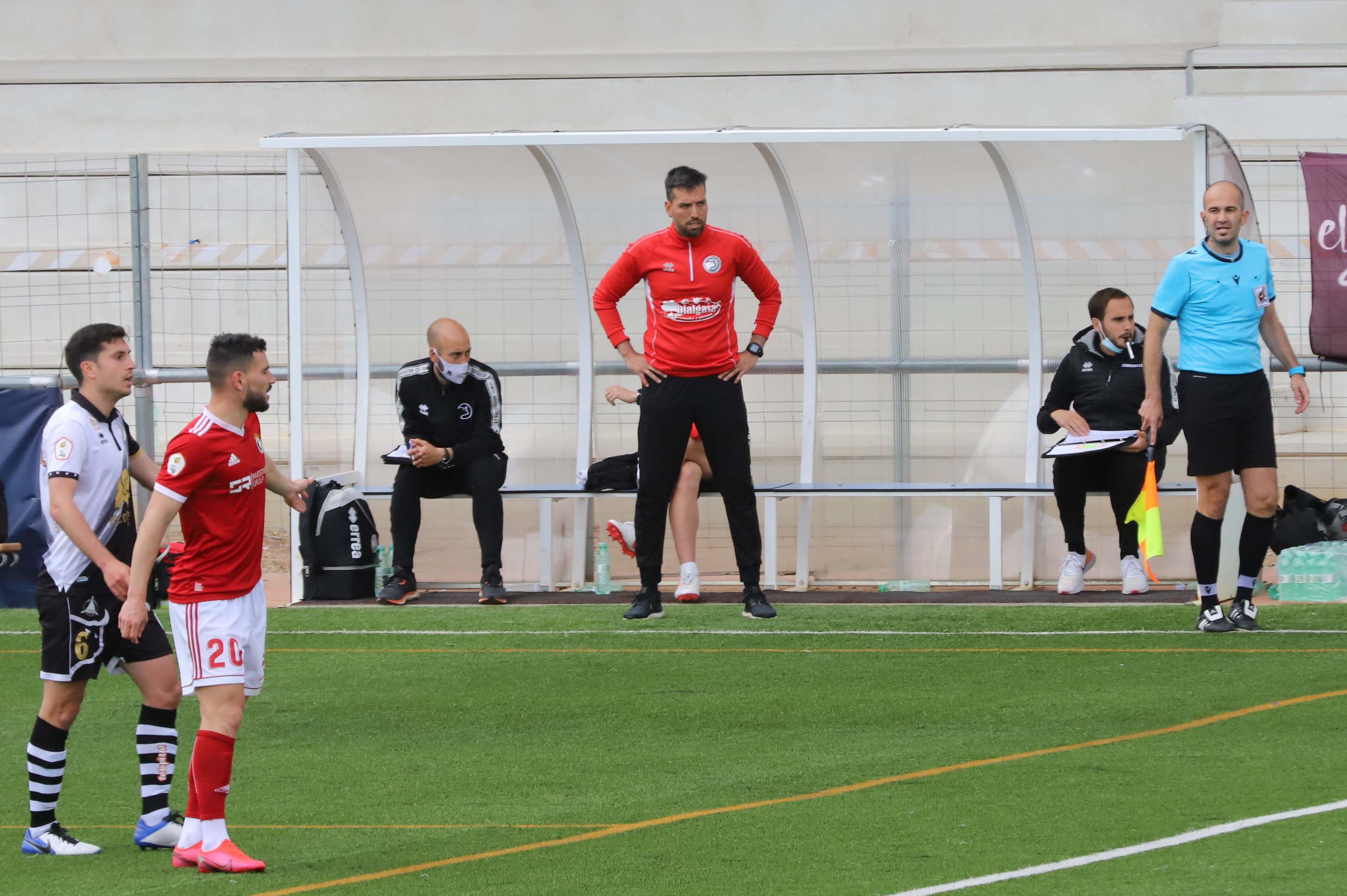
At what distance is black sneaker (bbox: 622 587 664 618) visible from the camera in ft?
26.4

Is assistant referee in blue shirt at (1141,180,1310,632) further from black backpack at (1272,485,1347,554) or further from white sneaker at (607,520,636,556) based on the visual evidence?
white sneaker at (607,520,636,556)

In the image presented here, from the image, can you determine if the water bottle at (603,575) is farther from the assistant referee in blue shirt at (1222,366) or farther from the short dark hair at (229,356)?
the short dark hair at (229,356)

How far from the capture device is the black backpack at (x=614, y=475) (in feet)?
30.0

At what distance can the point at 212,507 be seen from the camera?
14.6 ft

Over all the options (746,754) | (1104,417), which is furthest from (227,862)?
(1104,417)

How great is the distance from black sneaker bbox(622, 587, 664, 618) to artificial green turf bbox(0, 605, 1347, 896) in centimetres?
10

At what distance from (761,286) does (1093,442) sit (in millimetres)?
1948

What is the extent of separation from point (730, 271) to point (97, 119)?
13.4 meters

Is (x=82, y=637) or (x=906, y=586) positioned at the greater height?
(x=82, y=637)

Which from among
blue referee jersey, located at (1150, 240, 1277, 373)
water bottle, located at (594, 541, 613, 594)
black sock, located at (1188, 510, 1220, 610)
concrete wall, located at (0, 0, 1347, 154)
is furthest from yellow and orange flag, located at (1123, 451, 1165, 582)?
concrete wall, located at (0, 0, 1347, 154)

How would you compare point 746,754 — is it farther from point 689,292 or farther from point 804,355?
point 804,355

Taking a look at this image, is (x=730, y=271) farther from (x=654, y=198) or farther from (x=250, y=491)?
(x=250, y=491)

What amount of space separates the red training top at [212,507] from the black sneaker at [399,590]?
456 cm

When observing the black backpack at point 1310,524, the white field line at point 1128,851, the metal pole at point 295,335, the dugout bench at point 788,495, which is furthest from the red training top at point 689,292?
the white field line at point 1128,851
